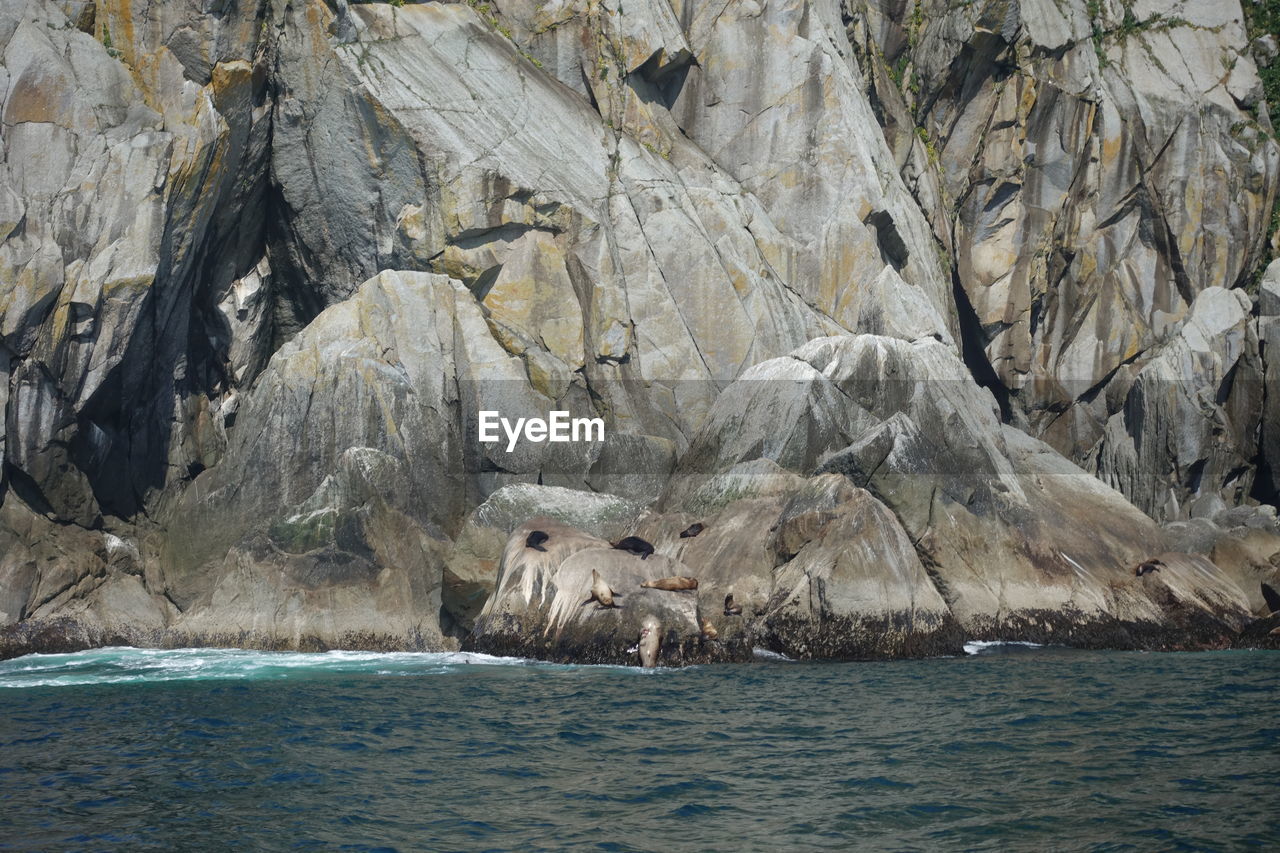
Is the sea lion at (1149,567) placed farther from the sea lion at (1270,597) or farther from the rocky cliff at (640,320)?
the sea lion at (1270,597)

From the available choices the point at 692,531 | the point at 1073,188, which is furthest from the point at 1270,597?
the point at 1073,188

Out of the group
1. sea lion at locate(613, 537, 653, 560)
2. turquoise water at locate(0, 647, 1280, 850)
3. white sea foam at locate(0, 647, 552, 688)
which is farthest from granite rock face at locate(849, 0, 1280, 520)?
white sea foam at locate(0, 647, 552, 688)

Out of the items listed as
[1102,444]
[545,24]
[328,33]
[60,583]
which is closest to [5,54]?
[328,33]

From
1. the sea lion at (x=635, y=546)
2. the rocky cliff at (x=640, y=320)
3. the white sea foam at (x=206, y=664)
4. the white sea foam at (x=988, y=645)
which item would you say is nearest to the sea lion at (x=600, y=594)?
the rocky cliff at (x=640, y=320)

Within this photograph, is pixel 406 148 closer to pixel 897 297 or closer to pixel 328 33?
pixel 328 33

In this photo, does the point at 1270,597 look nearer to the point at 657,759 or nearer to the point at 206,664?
the point at 657,759

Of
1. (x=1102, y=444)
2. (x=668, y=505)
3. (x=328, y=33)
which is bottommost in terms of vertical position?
(x=668, y=505)

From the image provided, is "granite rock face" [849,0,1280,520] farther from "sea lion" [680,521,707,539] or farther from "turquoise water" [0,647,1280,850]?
"turquoise water" [0,647,1280,850]
